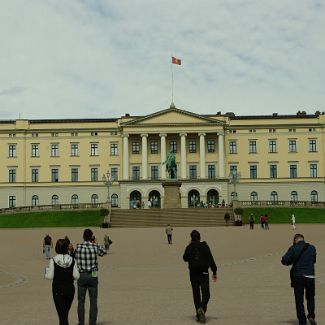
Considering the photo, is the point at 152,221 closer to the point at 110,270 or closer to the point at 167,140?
the point at 167,140

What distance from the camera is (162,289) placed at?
1930cm

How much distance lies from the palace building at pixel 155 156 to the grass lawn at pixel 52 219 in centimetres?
2206

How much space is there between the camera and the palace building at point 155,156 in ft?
329

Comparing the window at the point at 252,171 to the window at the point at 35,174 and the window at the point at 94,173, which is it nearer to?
the window at the point at 94,173

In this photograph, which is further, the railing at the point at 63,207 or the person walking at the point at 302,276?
the railing at the point at 63,207

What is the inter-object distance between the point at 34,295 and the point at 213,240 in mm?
26434

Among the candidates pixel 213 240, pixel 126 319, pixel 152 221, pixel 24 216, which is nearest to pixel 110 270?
pixel 126 319

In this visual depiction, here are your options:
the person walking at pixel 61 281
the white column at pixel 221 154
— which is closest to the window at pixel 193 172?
the white column at pixel 221 154

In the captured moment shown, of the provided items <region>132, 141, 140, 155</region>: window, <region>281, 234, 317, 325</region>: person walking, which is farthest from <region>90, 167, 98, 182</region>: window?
<region>281, 234, 317, 325</region>: person walking

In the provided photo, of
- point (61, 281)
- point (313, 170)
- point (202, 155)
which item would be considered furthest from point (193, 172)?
point (61, 281)

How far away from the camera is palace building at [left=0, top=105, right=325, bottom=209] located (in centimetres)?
10025

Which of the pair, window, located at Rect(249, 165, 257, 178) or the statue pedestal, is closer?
the statue pedestal

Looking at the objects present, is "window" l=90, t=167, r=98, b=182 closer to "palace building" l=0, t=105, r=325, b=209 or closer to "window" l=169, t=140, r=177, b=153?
"palace building" l=0, t=105, r=325, b=209

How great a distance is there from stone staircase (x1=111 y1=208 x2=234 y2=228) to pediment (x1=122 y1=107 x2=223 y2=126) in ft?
89.6
